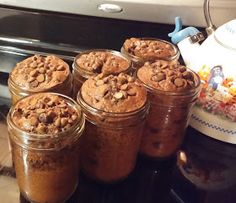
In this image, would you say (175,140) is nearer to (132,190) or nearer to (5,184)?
(132,190)

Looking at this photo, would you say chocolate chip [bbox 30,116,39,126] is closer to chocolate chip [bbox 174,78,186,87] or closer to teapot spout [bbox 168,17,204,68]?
chocolate chip [bbox 174,78,186,87]

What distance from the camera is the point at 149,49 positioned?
0.62m

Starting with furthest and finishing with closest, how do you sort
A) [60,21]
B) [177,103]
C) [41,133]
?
[60,21], [177,103], [41,133]

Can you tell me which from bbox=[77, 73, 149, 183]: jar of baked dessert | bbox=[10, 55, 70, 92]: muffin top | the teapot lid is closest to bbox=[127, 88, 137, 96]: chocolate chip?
bbox=[77, 73, 149, 183]: jar of baked dessert

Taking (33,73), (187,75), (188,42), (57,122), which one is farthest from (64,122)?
(188,42)

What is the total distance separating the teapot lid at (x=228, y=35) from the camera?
61 cm

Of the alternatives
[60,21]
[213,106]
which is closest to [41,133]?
[213,106]

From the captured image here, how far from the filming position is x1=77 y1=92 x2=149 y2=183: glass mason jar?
0.49 meters

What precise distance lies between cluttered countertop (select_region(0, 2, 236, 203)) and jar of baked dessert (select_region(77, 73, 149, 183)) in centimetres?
4

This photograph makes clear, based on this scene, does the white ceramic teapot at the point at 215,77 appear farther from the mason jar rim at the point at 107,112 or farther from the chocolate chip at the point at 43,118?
the chocolate chip at the point at 43,118

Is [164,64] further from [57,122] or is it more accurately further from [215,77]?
[57,122]

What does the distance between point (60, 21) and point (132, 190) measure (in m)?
0.42

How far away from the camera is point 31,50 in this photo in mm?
806

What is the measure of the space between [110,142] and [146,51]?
19cm
